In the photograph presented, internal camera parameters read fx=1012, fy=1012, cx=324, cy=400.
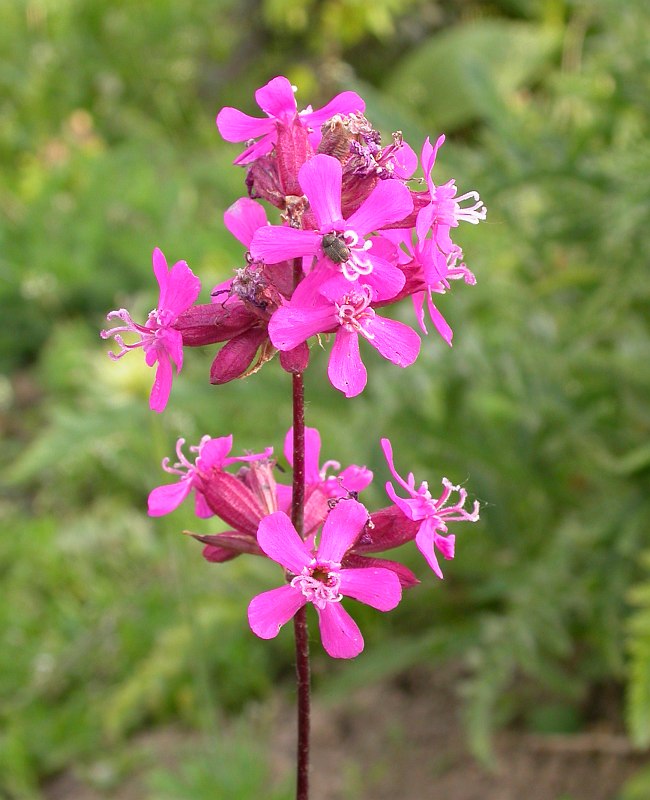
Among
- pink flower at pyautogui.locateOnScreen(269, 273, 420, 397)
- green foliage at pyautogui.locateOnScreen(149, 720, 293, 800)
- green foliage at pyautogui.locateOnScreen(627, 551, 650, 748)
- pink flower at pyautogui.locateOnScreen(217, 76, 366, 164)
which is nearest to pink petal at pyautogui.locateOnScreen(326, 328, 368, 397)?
pink flower at pyautogui.locateOnScreen(269, 273, 420, 397)

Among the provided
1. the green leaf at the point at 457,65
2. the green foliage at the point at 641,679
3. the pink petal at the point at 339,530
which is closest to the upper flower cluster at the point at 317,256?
the pink petal at the point at 339,530

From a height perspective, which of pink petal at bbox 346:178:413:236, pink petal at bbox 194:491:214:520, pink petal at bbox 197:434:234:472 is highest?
pink petal at bbox 346:178:413:236

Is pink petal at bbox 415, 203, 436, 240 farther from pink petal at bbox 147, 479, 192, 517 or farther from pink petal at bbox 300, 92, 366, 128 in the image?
pink petal at bbox 147, 479, 192, 517

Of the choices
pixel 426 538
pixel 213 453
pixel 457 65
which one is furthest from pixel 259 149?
pixel 457 65

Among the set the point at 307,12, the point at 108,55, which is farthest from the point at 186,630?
the point at 307,12

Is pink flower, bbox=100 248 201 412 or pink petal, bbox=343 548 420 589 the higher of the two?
pink flower, bbox=100 248 201 412

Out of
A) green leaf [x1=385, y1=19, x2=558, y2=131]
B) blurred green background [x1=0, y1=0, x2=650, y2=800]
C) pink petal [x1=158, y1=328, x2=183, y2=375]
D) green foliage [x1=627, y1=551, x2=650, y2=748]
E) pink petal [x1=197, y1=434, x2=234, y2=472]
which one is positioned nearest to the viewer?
pink petal [x1=158, y1=328, x2=183, y2=375]
